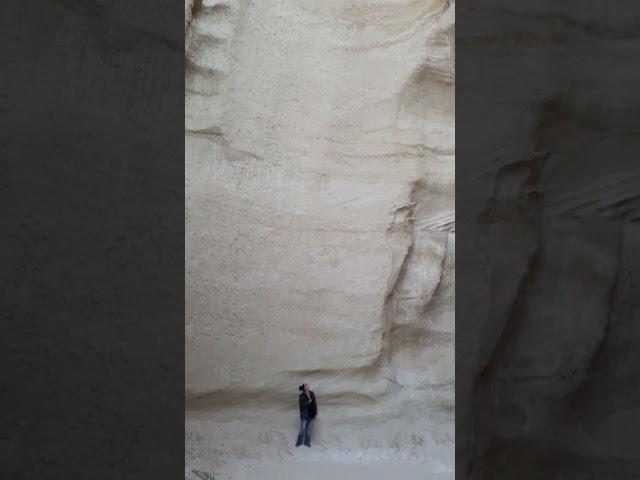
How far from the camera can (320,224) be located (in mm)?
9398

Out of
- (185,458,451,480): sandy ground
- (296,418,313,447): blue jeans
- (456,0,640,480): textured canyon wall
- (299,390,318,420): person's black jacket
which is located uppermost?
(456,0,640,480): textured canyon wall

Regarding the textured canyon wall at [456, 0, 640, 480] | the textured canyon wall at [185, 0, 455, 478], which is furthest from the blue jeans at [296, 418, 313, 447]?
the textured canyon wall at [456, 0, 640, 480]

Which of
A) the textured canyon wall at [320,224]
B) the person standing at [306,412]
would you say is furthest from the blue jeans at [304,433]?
the textured canyon wall at [320,224]

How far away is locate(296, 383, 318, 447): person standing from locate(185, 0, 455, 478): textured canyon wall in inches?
7.8

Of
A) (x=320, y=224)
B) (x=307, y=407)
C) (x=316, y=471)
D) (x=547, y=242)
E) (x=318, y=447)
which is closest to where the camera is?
(x=547, y=242)

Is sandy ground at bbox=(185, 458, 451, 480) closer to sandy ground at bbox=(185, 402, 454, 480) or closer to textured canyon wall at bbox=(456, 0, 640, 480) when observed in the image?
sandy ground at bbox=(185, 402, 454, 480)

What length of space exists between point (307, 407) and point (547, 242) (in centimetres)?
787

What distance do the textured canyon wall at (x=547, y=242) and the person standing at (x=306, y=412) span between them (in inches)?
303

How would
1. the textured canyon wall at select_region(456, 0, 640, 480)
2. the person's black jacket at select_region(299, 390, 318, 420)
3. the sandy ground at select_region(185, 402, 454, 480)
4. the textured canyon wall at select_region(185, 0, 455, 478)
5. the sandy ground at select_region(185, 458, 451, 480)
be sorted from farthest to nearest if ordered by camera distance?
1. the textured canyon wall at select_region(185, 0, 455, 478)
2. the person's black jacket at select_region(299, 390, 318, 420)
3. the sandy ground at select_region(185, 402, 454, 480)
4. the sandy ground at select_region(185, 458, 451, 480)
5. the textured canyon wall at select_region(456, 0, 640, 480)

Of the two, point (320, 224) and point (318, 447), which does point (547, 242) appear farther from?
point (318, 447)

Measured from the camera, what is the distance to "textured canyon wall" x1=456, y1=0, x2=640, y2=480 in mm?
1431

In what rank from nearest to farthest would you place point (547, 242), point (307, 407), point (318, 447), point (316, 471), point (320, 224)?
point (547, 242) → point (316, 471) → point (307, 407) → point (318, 447) → point (320, 224)

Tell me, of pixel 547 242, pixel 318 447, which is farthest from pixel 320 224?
pixel 547 242

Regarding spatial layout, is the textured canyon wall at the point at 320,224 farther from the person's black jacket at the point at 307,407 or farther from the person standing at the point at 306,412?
the person's black jacket at the point at 307,407
